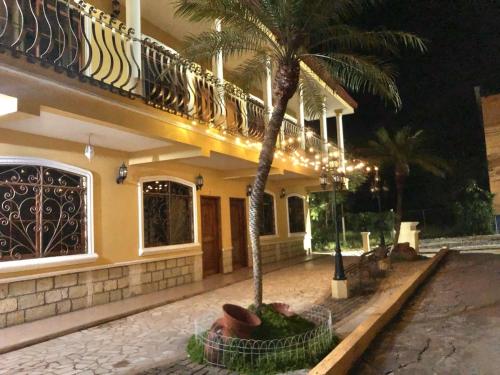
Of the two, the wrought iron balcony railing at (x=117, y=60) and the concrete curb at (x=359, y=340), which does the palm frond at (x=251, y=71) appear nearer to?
the wrought iron balcony railing at (x=117, y=60)

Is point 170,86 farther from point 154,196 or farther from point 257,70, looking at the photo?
point 154,196

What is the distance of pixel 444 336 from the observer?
6332 millimetres

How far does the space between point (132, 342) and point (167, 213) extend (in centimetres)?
488

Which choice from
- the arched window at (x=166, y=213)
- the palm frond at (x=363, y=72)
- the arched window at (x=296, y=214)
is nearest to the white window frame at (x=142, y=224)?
the arched window at (x=166, y=213)

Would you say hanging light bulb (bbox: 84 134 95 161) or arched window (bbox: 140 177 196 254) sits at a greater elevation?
hanging light bulb (bbox: 84 134 95 161)

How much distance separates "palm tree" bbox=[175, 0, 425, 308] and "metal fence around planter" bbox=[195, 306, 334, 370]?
0.75 meters

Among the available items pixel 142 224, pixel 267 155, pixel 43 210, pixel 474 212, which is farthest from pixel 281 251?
pixel 474 212

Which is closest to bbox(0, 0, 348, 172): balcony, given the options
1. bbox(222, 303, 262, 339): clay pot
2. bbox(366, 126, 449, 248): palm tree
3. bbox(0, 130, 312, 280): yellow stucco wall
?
bbox(0, 130, 312, 280): yellow stucco wall

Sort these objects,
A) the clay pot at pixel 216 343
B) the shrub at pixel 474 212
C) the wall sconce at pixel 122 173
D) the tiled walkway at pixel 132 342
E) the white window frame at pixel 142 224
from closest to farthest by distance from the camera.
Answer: the clay pot at pixel 216 343, the tiled walkway at pixel 132 342, the wall sconce at pixel 122 173, the white window frame at pixel 142 224, the shrub at pixel 474 212

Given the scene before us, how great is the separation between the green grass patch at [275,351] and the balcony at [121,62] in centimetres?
418

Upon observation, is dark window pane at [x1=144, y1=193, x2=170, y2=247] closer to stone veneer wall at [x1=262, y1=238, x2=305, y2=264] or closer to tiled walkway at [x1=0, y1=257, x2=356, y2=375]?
tiled walkway at [x1=0, y1=257, x2=356, y2=375]

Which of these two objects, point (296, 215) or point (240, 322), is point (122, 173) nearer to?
point (240, 322)

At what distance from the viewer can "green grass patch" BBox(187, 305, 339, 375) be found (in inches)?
192

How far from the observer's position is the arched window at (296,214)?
60.2 ft
